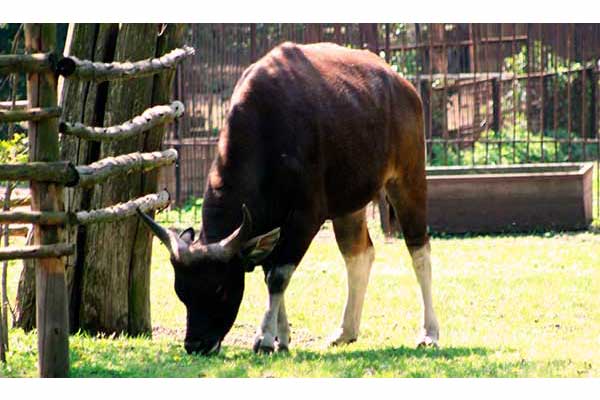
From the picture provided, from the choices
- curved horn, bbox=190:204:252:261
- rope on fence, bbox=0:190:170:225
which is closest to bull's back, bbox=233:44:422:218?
curved horn, bbox=190:204:252:261

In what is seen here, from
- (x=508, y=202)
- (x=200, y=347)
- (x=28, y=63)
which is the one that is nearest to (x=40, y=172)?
(x=28, y=63)

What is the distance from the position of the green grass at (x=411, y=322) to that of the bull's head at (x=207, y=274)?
0.63 feet

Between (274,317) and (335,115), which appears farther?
(335,115)

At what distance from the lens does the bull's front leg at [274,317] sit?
8.41 meters

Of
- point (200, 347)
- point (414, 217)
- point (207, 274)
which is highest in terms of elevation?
point (414, 217)

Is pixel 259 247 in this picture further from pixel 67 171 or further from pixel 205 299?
pixel 67 171

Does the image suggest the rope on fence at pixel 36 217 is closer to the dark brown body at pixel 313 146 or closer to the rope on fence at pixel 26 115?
the rope on fence at pixel 26 115

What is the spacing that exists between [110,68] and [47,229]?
1.06 metres

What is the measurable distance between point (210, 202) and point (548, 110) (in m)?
15.6

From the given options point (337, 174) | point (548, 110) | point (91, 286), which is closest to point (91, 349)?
point (91, 286)

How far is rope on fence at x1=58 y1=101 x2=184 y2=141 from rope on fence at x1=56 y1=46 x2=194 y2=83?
301 mm

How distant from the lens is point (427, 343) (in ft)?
30.4

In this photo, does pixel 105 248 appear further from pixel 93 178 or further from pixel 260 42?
pixel 260 42

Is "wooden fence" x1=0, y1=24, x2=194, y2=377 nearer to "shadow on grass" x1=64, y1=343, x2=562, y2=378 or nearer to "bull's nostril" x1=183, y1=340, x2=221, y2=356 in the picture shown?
"shadow on grass" x1=64, y1=343, x2=562, y2=378
